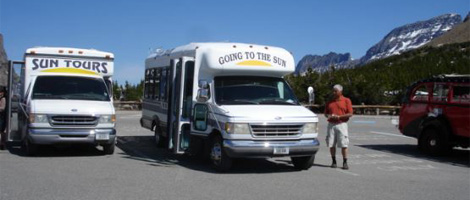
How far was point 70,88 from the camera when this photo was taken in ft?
43.5

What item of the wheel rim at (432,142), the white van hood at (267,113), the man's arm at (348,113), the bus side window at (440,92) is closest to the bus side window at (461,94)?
the bus side window at (440,92)

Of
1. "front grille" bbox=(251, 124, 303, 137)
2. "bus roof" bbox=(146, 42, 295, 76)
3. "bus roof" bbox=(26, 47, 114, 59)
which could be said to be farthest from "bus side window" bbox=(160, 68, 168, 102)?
"front grille" bbox=(251, 124, 303, 137)

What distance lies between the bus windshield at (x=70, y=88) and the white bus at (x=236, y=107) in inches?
77.6

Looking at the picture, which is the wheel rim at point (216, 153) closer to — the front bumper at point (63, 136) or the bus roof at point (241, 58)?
the bus roof at point (241, 58)

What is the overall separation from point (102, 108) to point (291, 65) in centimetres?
437

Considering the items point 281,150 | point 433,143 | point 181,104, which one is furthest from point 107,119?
point 433,143

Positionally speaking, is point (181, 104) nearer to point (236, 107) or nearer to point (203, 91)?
point (203, 91)

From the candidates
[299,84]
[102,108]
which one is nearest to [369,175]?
[102,108]

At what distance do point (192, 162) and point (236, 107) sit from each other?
2.17m

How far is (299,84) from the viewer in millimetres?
41938

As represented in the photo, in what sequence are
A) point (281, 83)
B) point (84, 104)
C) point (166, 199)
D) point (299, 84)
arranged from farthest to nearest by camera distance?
point (299, 84) → point (84, 104) → point (281, 83) → point (166, 199)

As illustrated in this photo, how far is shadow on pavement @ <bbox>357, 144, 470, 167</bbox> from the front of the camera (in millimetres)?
13359

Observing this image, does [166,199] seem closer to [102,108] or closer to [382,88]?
[102,108]

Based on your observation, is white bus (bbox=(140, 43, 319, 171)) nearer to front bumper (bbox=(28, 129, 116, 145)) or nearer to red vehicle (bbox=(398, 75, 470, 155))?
front bumper (bbox=(28, 129, 116, 145))
